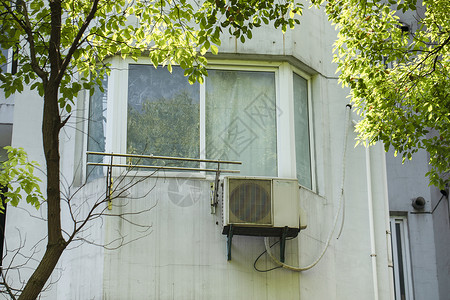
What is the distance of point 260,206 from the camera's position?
1080cm

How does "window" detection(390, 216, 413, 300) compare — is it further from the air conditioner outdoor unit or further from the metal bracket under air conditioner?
the air conditioner outdoor unit

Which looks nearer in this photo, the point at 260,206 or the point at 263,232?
the point at 260,206

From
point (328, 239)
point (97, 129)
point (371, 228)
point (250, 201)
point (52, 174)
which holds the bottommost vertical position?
point (328, 239)

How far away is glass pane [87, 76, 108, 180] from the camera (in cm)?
1160

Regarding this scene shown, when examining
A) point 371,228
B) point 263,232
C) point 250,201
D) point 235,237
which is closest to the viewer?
point 250,201

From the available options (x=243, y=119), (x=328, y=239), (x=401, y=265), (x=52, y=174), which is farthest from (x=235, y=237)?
(x=401, y=265)

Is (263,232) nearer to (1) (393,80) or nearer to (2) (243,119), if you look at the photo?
(2) (243,119)

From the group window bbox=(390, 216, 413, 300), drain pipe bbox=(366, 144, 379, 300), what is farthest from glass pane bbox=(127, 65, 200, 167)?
window bbox=(390, 216, 413, 300)

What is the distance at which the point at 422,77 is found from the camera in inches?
441

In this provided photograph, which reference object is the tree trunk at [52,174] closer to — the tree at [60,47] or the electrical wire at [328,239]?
the tree at [60,47]

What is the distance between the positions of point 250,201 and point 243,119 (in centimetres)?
166

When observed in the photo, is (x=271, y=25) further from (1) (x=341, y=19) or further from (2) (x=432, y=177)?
(2) (x=432, y=177)

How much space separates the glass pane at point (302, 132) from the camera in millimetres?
12109

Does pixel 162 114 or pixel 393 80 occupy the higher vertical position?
pixel 393 80
